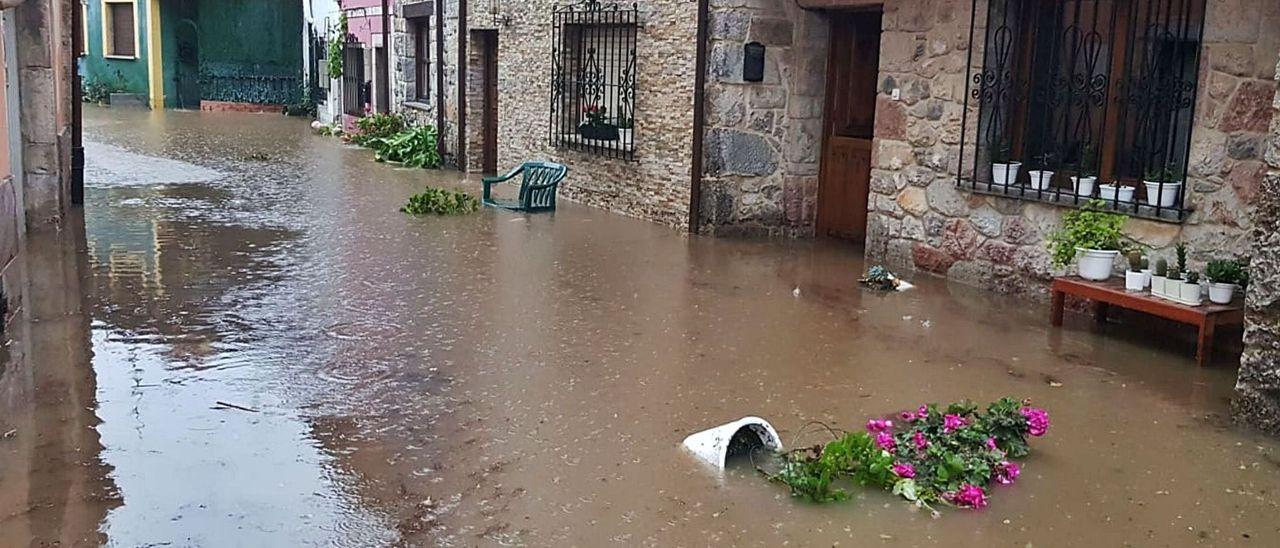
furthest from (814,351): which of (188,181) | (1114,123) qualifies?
(188,181)

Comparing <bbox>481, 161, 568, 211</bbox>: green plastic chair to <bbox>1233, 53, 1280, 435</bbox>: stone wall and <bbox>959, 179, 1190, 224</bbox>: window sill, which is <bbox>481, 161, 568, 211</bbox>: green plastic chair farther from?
<bbox>1233, 53, 1280, 435</bbox>: stone wall

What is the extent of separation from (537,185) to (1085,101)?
5522 mm

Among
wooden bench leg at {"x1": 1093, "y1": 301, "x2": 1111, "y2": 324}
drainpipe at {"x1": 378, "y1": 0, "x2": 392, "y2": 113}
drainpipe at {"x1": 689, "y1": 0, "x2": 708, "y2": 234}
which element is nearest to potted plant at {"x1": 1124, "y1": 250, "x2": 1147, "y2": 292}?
wooden bench leg at {"x1": 1093, "y1": 301, "x2": 1111, "y2": 324}

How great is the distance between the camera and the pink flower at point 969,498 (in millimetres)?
4066

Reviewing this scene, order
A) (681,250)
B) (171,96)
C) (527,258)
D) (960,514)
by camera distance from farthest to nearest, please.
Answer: (171,96)
(681,250)
(527,258)
(960,514)

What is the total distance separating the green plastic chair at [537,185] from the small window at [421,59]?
18.5ft

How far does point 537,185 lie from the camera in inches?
443

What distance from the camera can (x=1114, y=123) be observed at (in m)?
7.09

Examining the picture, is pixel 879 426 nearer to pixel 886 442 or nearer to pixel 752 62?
pixel 886 442

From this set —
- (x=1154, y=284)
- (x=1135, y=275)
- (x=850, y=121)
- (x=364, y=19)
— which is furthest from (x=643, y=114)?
(x=364, y=19)

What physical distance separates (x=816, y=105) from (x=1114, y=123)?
10.3 feet

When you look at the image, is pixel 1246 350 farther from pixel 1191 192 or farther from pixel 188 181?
pixel 188 181

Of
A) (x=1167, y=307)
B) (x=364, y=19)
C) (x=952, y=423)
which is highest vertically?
(x=364, y=19)

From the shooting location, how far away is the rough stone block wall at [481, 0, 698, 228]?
10.1 metres
